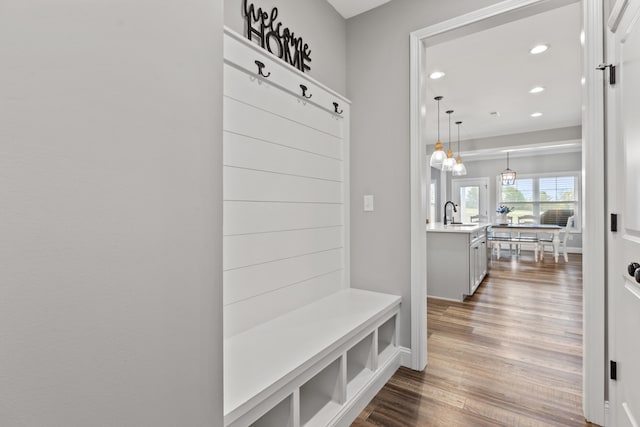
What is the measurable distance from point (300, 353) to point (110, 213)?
39.6 inches

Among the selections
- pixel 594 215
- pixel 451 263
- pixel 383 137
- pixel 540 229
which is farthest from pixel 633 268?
pixel 540 229

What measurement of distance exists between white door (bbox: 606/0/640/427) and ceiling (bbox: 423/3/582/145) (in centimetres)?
106

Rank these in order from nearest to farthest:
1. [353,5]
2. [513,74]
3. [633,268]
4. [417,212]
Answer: [633,268]
[417,212]
[353,5]
[513,74]

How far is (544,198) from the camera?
8.59 metres

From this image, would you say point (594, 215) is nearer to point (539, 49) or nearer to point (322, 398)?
point (322, 398)

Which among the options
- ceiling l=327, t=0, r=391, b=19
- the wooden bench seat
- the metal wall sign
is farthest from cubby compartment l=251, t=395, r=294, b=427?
ceiling l=327, t=0, r=391, b=19

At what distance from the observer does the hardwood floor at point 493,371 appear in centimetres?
167

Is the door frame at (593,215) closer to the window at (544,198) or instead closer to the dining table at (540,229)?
the dining table at (540,229)

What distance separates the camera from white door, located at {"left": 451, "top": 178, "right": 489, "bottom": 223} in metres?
9.27

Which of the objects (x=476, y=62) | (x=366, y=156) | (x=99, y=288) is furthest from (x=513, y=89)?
(x=99, y=288)

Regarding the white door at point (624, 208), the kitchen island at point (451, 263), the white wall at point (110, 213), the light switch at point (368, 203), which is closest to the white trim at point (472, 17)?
the white door at point (624, 208)

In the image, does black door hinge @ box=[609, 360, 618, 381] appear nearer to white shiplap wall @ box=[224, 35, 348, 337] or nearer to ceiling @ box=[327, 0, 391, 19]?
white shiplap wall @ box=[224, 35, 348, 337]

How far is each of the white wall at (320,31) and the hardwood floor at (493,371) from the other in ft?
6.86

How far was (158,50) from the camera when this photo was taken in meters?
0.71
